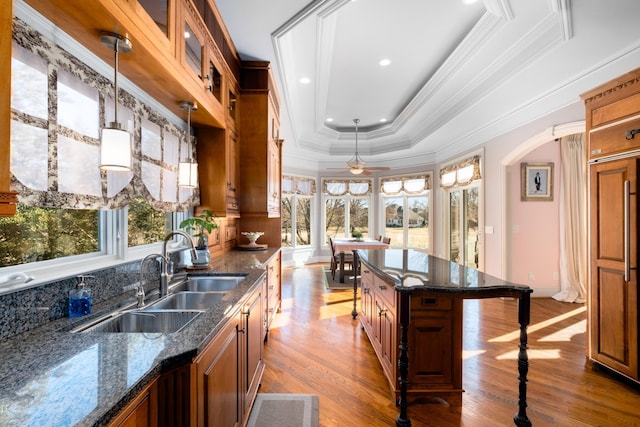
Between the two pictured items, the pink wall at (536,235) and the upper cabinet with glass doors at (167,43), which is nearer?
the upper cabinet with glass doors at (167,43)

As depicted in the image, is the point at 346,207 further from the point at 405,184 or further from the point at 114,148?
the point at 114,148

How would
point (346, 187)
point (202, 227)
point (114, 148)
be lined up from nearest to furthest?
point (114, 148) < point (202, 227) < point (346, 187)

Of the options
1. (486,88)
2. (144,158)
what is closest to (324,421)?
(144,158)

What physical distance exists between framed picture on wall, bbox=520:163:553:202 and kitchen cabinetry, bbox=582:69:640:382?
2303 millimetres

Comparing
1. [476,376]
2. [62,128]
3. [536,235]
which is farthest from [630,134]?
[62,128]

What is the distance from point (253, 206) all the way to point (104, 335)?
2.37 metres

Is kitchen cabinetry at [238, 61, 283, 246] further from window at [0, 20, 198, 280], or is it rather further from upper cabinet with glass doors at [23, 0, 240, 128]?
window at [0, 20, 198, 280]

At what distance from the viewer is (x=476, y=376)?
2.60 metres

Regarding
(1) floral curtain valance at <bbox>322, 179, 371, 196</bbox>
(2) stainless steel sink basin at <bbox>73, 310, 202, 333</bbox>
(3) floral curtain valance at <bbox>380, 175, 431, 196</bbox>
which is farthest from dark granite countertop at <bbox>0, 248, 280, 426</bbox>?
(1) floral curtain valance at <bbox>322, 179, 371, 196</bbox>

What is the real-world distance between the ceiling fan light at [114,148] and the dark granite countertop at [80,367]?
0.67 meters

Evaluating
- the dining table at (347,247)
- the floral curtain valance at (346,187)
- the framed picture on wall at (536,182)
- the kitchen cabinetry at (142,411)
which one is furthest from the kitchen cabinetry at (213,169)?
the floral curtain valance at (346,187)

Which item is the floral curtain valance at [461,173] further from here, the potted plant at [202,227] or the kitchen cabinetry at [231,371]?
the kitchen cabinetry at [231,371]

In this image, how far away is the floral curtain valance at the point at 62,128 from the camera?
122cm

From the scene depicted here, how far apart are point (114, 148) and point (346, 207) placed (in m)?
7.65
